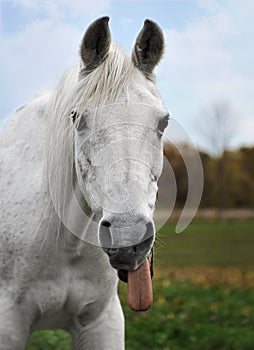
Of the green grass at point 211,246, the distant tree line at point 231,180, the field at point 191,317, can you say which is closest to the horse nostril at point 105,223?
the field at point 191,317

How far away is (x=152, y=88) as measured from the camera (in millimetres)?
2758

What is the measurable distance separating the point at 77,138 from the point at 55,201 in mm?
480

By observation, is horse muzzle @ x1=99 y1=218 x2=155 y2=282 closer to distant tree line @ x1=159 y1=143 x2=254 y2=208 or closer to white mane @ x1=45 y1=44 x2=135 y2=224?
white mane @ x1=45 y1=44 x2=135 y2=224

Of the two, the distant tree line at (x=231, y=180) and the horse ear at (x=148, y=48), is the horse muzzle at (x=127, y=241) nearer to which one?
the horse ear at (x=148, y=48)

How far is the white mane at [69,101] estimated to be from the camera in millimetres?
2660

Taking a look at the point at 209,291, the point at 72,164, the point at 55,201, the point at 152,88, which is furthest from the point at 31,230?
the point at 209,291

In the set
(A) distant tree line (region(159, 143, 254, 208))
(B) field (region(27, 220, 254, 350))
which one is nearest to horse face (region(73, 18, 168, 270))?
(B) field (region(27, 220, 254, 350))

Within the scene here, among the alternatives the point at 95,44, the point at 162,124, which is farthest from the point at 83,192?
the point at 95,44

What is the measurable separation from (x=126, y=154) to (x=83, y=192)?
0.42m

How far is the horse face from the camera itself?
Result: 237 cm

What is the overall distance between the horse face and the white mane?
1.0 inches

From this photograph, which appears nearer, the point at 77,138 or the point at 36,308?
the point at 77,138

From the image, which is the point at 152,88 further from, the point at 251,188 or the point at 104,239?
the point at 251,188

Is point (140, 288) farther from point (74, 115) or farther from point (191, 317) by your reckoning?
point (191, 317)
